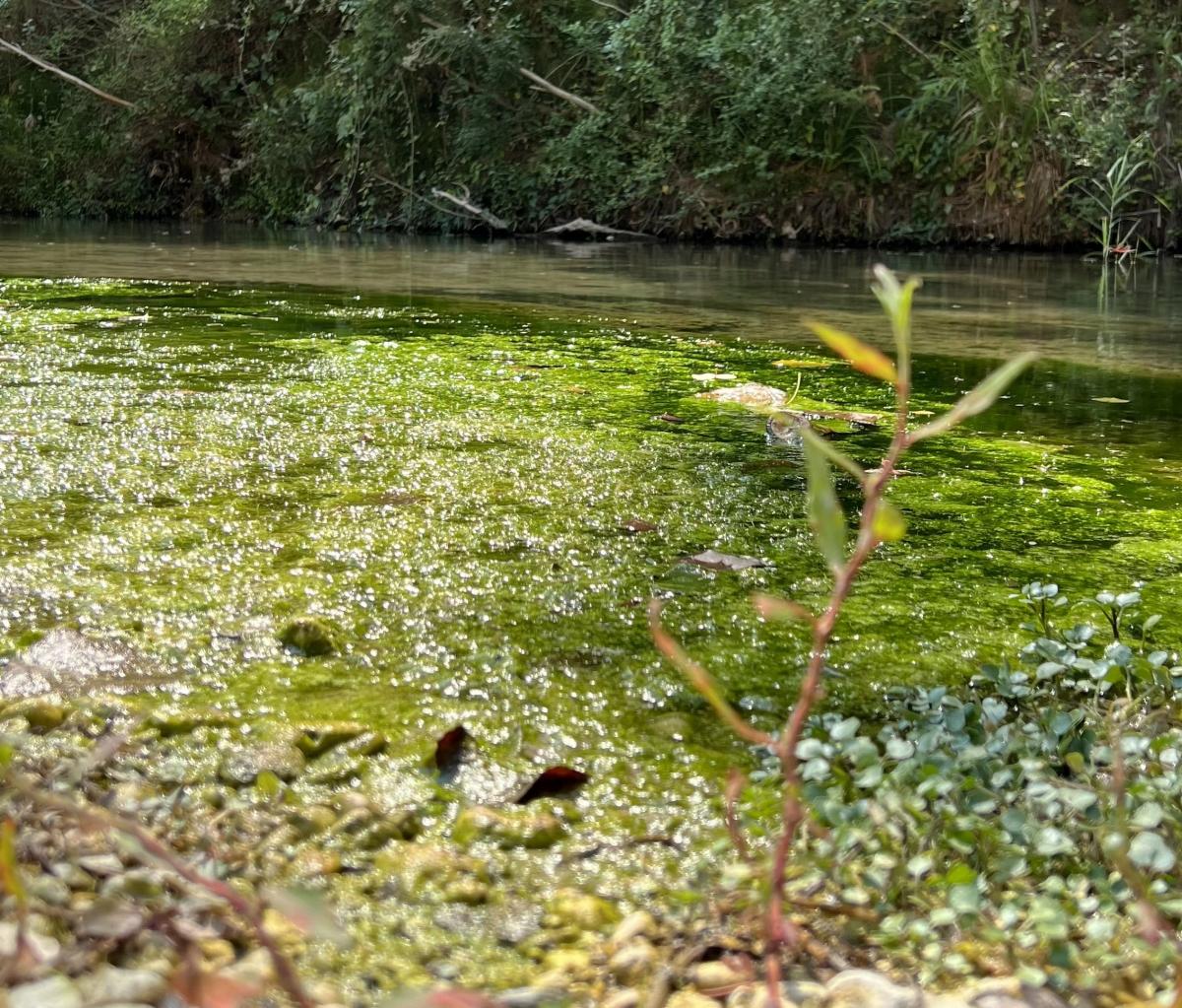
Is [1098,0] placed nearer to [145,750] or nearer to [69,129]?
[145,750]

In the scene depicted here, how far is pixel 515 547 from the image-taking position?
166 cm

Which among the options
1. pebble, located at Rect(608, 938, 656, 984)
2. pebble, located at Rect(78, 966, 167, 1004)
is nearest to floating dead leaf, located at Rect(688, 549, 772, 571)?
pebble, located at Rect(608, 938, 656, 984)

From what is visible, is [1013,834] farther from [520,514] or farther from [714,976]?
[520,514]

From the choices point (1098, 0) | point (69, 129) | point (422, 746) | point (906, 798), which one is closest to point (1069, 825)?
point (906, 798)

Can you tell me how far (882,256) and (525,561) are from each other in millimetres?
7397

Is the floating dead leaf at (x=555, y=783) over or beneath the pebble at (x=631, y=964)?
over

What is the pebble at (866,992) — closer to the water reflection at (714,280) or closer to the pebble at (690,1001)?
the pebble at (690,1001)

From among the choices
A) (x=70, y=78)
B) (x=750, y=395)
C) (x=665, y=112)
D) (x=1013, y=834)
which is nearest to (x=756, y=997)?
(x=1013, y=834)

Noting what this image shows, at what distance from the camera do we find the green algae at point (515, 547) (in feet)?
3.83

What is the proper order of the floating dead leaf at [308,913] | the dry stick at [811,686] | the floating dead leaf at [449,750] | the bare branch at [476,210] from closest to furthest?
1. the floating dead leaf at [308,913]
2. the dry stick at [811,686]
3. the floating dead leaf at [449,750]
4. the bare branch at [476,210]

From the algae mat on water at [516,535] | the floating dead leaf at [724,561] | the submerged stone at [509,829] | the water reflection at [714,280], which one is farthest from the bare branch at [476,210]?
the submerged stone at [509,829]

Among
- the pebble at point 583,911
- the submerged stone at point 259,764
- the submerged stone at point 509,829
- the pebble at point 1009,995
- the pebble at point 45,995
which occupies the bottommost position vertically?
the pebble at point 1009,995

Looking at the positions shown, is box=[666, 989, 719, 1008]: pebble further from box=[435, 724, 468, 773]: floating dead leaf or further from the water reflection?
the water reflection

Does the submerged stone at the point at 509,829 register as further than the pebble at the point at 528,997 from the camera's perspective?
Yes
